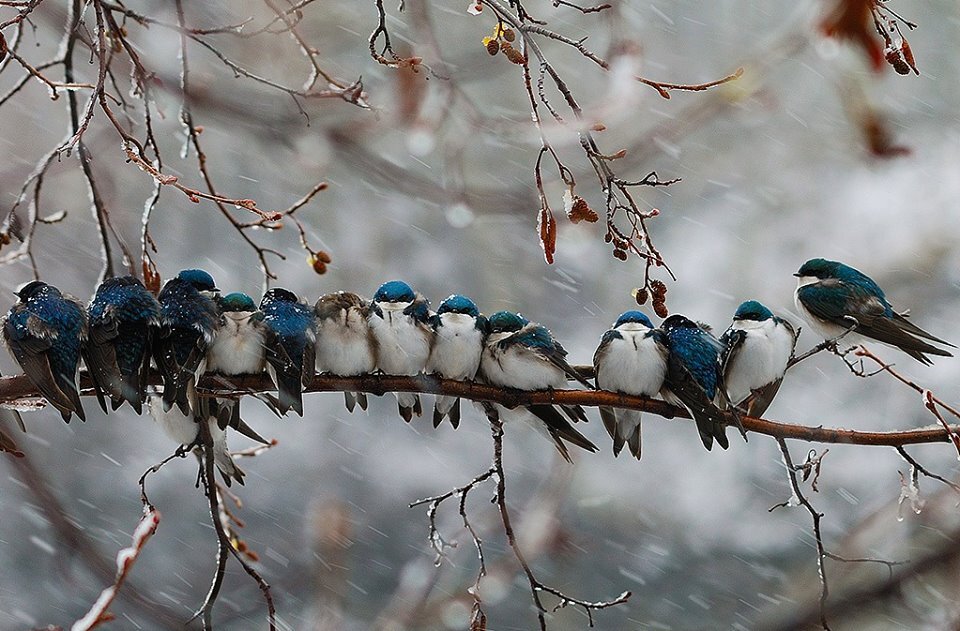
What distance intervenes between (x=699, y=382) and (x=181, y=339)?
1.35 m

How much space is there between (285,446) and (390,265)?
5.56 ft

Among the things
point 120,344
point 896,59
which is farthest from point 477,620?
point 896,59

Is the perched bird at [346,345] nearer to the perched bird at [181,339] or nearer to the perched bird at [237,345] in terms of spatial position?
the perched bird at [237,345]

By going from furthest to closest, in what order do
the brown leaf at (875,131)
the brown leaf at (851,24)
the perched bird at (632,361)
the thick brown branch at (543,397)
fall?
the perched bird at (632,361) → the thick brown branch at (543,397) → the brown leaf at (875,131) → the brown leaf at (851,24)

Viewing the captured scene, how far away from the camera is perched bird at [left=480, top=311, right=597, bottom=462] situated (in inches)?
112

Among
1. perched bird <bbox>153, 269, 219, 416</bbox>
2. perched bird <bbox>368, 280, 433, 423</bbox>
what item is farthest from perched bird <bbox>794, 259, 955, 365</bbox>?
perched bird <bbox>153, 269, 219, 416</bbox>

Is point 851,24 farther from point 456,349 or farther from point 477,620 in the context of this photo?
point 456,349

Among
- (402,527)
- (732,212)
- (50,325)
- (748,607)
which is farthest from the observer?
(732,212)

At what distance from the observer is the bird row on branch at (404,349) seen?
2.56 metres

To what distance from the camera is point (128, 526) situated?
7852mm

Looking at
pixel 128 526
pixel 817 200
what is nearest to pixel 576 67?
pixel 817 200

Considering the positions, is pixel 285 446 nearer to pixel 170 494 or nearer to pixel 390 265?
pixel 170 494

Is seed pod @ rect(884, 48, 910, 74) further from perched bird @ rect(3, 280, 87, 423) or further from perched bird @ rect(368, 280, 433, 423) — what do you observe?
perched bird @ rect(3, 280, 87, 423)

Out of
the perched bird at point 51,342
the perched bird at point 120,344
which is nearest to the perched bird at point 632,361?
the perched bird at point 120,344
